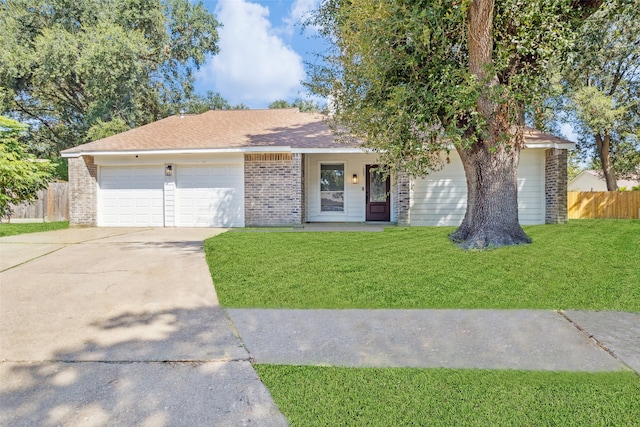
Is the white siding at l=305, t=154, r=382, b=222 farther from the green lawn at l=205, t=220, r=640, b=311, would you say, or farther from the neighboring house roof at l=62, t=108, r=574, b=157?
the green lawn at l=205, t=220, r=640, b=311

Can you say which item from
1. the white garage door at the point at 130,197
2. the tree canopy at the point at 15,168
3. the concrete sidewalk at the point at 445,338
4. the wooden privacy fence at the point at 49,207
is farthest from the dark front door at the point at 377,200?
the wooden privacy fence at the point at 49,207

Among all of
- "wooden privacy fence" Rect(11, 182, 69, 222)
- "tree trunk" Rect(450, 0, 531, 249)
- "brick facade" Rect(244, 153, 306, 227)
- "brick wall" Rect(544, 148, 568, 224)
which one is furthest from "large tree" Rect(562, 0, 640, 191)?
"wooden privacy fence" Rect(11, 182, 69, 222)

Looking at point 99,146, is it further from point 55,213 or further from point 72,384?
point 72,384

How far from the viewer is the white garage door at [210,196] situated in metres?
11.5

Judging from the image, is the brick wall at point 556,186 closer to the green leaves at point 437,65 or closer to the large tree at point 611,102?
the green leaves at point 437,65

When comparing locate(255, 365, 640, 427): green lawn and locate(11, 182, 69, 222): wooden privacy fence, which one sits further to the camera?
locate(11, 182, 69, 222): wooden privacy fence

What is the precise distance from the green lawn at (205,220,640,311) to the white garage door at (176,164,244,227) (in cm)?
470

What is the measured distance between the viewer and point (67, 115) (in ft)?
69.2

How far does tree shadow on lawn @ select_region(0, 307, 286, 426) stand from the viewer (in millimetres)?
2041

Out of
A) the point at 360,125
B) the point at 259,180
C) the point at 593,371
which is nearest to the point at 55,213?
the point at 259,180

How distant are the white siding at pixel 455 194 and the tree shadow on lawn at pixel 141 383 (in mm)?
9398

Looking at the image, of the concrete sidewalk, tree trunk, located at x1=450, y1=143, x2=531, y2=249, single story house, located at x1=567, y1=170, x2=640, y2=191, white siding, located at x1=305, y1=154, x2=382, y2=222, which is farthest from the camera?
single story house, located at x1=567, y1=170, x2=640, y2=191

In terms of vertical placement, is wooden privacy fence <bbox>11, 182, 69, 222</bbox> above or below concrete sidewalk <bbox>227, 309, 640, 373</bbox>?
above

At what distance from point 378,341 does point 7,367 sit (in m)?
2.82
